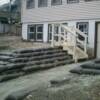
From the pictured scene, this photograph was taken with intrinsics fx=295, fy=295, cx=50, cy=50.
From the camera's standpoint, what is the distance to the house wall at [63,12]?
675 inches

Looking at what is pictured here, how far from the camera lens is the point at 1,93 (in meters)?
9.18

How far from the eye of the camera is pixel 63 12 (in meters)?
19.1

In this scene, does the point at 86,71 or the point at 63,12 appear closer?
the point at 86,71

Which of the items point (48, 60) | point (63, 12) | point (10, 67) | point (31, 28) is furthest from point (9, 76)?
point (31, 28)

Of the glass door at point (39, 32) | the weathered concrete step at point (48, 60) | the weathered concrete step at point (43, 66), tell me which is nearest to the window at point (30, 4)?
the glass door at point (39, 32)

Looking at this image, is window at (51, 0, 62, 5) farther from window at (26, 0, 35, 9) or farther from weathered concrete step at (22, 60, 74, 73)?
weathered concrete step at (22, 60, 74, 73)

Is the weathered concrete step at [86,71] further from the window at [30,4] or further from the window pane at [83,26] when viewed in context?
the window at [30,4]

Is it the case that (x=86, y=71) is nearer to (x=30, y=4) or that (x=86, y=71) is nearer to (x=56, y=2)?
(x=56, y=2)

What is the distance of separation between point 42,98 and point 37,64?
5.95 metres

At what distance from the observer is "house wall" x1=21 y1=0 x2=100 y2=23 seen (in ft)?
56.2

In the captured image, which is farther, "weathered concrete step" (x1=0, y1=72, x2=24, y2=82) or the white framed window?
the white framed window

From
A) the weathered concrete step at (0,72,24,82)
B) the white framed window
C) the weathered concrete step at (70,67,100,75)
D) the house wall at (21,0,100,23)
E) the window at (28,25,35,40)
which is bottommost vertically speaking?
the weathered concrete step at (0,72,24,82)

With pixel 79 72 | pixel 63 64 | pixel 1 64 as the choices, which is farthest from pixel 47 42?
pixel 79 72

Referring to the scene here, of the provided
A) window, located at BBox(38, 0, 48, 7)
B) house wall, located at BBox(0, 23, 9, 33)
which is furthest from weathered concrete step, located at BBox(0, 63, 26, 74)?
house wall, located at BBox(0, 23, 9, 33)
